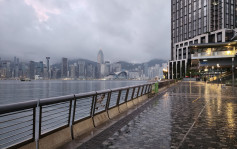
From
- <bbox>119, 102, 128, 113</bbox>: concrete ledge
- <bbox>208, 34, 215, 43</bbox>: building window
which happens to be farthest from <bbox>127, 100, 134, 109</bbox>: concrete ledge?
<bbox>208, 34, 215, 43</bbox>: building window

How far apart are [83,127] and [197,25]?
124 metres

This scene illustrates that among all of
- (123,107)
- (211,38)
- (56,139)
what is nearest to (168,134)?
(56,139)

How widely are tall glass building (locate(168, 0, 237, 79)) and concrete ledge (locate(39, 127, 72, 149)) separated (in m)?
84.0

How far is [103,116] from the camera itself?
9.18 metres

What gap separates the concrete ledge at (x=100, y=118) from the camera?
838cm

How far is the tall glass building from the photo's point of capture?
9811 centimetres

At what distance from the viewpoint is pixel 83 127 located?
7258 millimetres

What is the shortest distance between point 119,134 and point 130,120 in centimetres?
249

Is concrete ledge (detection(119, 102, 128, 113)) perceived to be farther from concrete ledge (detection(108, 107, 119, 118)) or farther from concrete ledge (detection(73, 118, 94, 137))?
concrete ledge (detection(73, 118, 94, 137))

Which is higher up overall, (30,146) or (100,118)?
(30,146)

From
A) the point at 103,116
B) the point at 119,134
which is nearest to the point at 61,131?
the point at 119,134

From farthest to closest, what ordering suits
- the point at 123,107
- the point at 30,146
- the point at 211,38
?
the point at 211,38 → the point at 123,107 → the point at 30,146

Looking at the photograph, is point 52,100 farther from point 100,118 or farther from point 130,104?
point 130,104

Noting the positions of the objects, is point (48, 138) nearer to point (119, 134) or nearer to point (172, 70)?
point (119, 134)
